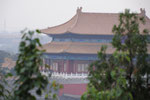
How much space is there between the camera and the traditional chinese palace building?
29984 mm

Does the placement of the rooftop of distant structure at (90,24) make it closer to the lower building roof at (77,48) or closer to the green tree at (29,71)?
the lower building roof at (77,48)

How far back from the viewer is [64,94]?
28.6 meters

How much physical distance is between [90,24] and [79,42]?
1887 mm

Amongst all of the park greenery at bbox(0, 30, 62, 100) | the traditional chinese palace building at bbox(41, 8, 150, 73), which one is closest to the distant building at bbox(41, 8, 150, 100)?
the traditional chinese palace building at bbox(41, 8, 150, 73)

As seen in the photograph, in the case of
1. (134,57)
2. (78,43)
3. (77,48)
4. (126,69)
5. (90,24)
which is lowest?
(77,48)

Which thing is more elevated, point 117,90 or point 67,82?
point 117,90

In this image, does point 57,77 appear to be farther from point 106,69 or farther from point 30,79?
point 30,79

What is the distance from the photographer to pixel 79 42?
30609mm

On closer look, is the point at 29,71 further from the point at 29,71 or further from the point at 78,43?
the point at 78,43

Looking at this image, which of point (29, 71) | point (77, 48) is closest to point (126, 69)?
point (29, 71)

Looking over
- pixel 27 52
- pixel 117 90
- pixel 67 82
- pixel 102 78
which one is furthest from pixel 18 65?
pixel 67 82

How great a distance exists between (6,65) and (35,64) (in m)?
33.3

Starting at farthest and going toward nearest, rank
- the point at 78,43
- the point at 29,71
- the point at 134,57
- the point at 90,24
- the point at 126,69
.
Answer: the point at 90,24, the point at 78,43, the point at 134,57, the point at 126,69, the point at 29,71

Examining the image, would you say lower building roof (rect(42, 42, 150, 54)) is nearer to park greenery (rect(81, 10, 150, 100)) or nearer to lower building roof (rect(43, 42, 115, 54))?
lower building roof (rect(43, 42, 115, 54))
